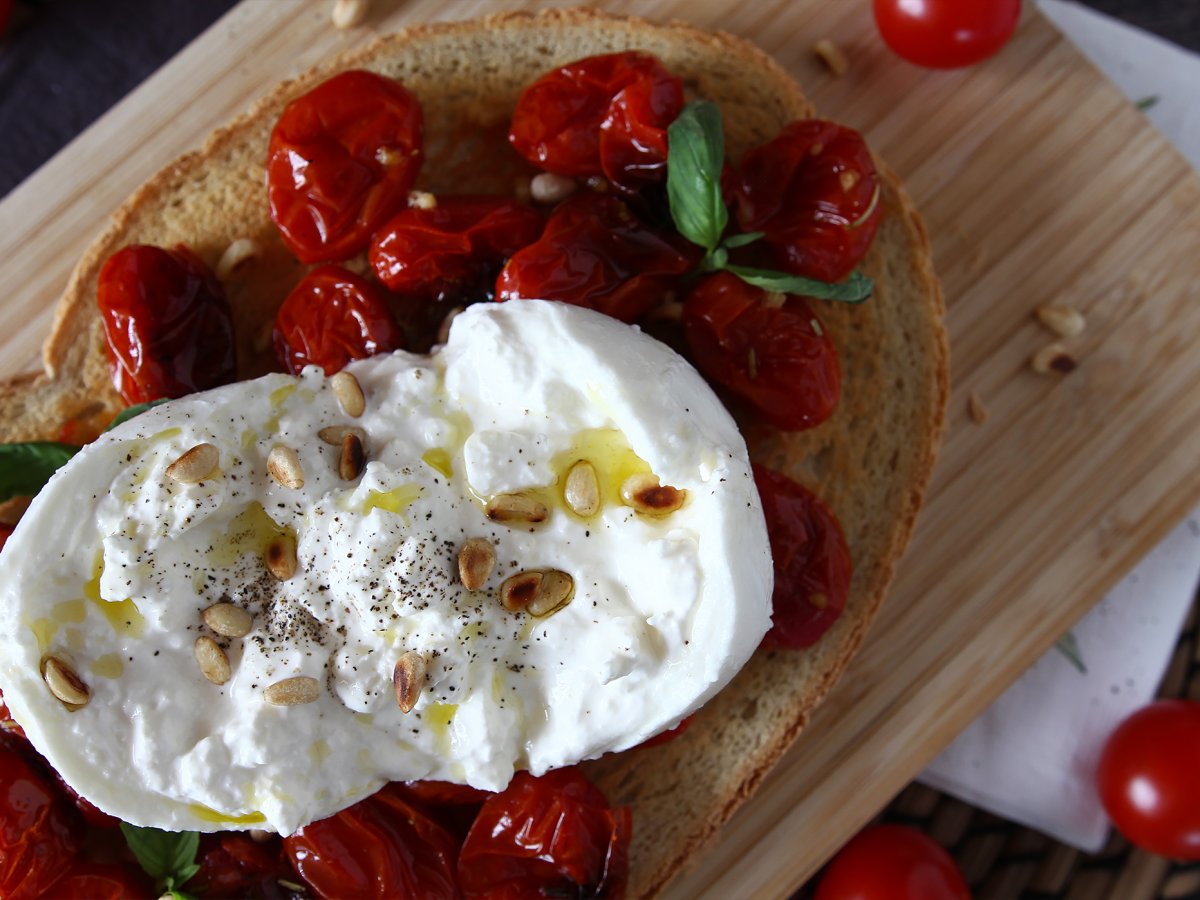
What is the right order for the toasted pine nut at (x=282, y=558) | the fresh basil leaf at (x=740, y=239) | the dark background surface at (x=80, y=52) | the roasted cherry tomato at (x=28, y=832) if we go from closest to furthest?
the toasted pine nut at (x=282, y=558) → the roasted cherry tomato at (x=28, y=832) → the fresh basil leaf at (x=740, y=239) → the dark background surface at (x=80, y=52)

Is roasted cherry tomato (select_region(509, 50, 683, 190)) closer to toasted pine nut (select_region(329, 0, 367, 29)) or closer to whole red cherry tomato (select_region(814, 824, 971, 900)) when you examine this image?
toasted pine nut (select_region(329, 0, 367, 29))

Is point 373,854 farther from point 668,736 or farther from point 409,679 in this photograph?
point 668,736

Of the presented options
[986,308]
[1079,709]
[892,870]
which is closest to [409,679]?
[892,870]

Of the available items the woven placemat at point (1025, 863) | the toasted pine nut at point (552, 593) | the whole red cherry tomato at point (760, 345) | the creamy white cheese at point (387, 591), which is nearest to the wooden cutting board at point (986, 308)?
the woven placemat at point (1025, 863)

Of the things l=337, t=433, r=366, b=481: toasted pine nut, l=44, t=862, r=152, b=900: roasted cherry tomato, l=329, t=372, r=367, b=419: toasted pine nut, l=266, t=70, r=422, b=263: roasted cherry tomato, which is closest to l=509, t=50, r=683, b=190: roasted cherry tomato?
l=266, t=70, r=422, b=263: roasted cherry tomato

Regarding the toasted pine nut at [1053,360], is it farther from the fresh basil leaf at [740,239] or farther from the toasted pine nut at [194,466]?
the toasted pine nut at [194,466]

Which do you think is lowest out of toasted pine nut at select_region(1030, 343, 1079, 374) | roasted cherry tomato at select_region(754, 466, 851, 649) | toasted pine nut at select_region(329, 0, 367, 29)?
toasted pine nut at select_region(1030, 343, 1079, 374)

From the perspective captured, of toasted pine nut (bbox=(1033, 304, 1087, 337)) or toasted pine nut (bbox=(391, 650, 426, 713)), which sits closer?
toasted pine nut (bbox=(391, 650, 426, 713))
